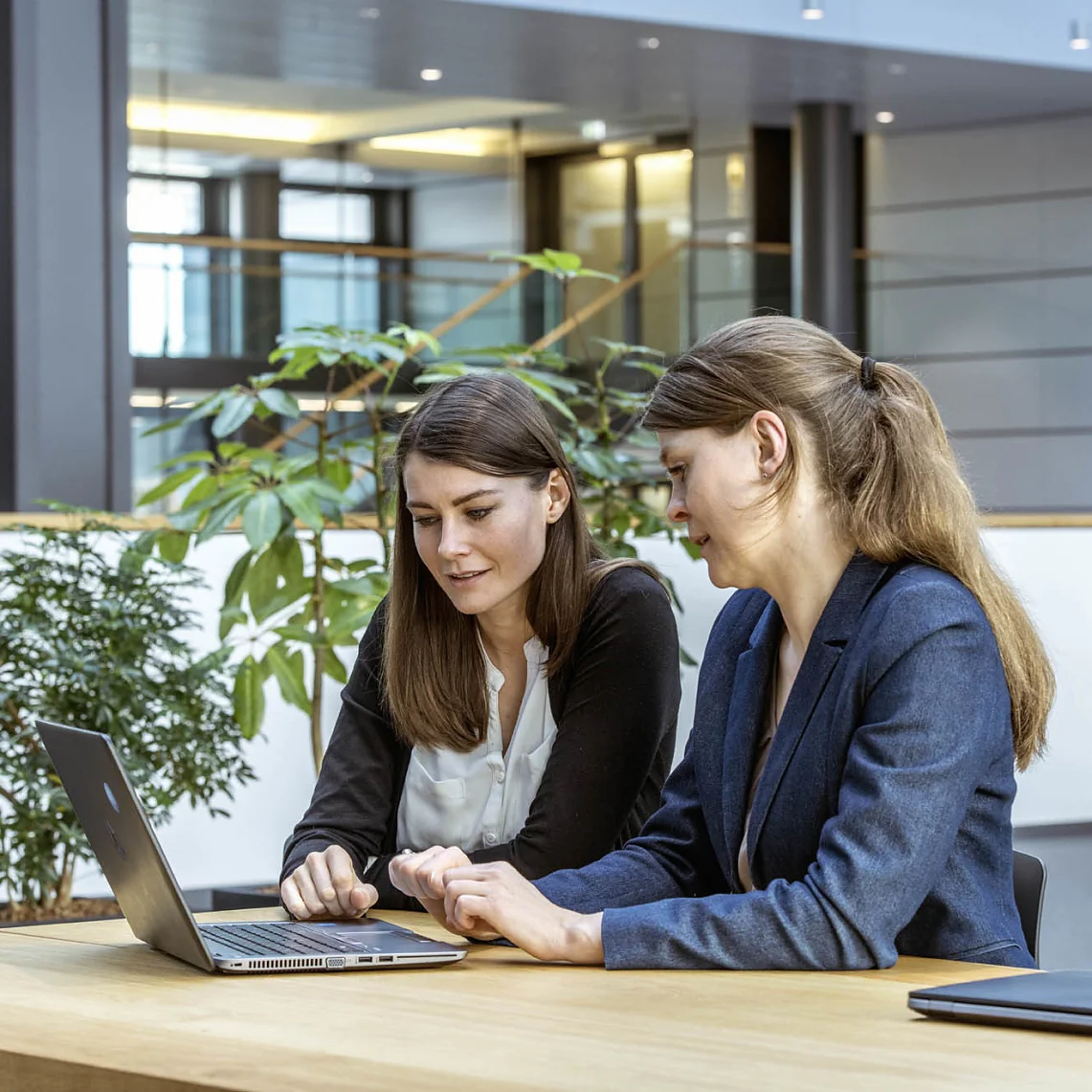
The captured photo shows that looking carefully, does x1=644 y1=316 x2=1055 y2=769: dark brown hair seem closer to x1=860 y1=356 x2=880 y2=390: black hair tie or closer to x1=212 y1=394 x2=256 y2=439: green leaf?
x1=860 y1=356 x2=880 y2=390: black hair tie

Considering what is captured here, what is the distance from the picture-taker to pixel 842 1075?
1320 millimetres

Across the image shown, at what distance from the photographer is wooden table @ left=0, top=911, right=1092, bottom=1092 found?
4.36 ft

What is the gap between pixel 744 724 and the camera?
2.06m

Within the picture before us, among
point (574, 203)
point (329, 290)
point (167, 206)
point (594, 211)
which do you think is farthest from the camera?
point (574, 203)

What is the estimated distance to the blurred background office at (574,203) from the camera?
6.02m

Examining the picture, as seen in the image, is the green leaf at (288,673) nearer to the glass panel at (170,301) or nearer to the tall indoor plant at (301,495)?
the tall indoor plant at (301,495)

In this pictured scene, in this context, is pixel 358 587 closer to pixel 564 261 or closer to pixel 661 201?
pixel 564 261

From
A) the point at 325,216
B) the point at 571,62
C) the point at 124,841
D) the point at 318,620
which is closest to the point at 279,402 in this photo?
the point at 318,620

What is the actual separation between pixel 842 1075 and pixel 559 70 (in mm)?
9254

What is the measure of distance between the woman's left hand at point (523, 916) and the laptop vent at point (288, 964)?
5.6 inches

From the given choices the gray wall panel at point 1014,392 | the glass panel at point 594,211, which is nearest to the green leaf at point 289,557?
the gray wall panel at point 1014,392

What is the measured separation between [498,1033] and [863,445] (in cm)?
79

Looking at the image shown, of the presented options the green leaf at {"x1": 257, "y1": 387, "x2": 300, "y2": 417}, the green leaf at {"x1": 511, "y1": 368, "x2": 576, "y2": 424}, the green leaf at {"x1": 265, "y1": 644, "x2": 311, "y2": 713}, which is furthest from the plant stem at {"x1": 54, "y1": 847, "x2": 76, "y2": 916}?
the green leaf at {"x1": 511, "y1": 368, "x2": 576, "y2": 424}

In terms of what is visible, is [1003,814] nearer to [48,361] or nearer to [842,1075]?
[842,1075]
